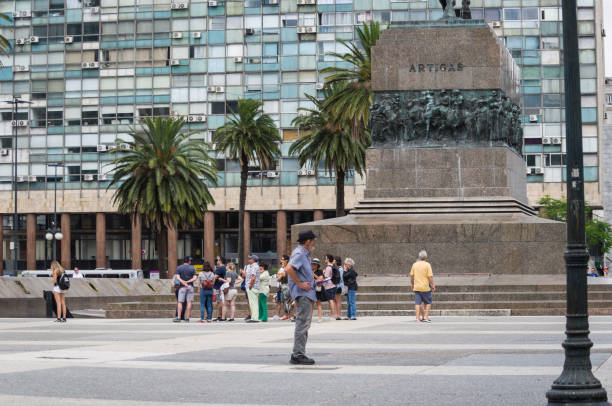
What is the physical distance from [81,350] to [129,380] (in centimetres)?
482

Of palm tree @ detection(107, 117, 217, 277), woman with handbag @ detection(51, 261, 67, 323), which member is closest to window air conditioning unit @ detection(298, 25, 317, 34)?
palm tree @ detection(107, 117, 217, 277)

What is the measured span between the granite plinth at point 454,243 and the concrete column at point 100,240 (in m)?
62.4

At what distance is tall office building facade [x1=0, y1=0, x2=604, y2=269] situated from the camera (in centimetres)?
8769

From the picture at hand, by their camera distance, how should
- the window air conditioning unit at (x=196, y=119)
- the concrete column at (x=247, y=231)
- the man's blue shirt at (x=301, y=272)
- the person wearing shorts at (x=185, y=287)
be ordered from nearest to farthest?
the man's blue shirt at (x=301, y=272) → the person wearing shorts at (x=185, y=287) → the window air conditioning unit at (x=196, y=119) → the concrete column at (x=247, y=231)

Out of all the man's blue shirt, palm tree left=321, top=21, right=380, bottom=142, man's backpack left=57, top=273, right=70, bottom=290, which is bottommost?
man's backpack left=57, top=273, right=70, bottom=290

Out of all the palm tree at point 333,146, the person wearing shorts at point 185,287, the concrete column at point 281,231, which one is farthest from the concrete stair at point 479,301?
the concrete column at point 281,231

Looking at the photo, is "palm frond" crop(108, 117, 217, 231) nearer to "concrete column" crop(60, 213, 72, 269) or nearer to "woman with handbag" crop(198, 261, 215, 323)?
"woman with handbag" crop(198, 261, 215, 323)

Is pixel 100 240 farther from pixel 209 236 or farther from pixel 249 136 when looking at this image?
pixel 249 136

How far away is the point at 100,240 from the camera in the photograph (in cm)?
9388

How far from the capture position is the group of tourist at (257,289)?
25.7 meters

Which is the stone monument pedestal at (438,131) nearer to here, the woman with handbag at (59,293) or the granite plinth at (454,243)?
the granite plinth at (454,243)

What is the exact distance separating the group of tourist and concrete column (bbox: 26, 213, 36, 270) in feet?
225

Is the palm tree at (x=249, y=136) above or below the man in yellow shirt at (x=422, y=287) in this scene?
above

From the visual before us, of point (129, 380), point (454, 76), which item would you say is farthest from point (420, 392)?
point (454, 76)
